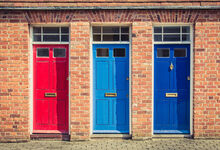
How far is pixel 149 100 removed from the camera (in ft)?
20.1

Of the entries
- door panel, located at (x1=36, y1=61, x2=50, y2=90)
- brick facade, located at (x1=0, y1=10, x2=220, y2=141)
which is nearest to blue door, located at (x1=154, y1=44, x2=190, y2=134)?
brick facade, located at (x1=0, y1=10, x2=220, y2=141)

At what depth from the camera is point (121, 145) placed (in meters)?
5.73

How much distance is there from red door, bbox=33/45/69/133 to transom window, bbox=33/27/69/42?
0.27m

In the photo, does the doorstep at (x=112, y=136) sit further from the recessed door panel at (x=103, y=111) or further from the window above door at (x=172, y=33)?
the window above door at (x=172, y=33)

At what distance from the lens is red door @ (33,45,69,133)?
6.37 m

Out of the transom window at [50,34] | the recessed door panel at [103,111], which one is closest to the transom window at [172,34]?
the recessed door panel at [103,111]

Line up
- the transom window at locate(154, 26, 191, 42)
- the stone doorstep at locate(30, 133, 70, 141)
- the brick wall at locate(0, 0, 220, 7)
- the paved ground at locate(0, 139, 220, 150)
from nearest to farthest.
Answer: the paved ground at locate(0, 139, 220, 150)
the brick wall at locate(0, 0, 220, 7)
the stone doorstep at locate(30, 133, 70, 141)
the transom window at locate(154, 26, 191, 42)

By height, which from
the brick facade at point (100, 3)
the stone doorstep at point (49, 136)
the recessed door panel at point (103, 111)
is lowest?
the stone doorstep at point (49, 136)

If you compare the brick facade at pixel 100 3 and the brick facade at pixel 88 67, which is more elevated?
the brick facade at pixel 100 3

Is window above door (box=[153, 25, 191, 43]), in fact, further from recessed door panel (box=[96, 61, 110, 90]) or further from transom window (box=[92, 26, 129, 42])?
recessed door panel (box=[96, 61, 110, 90])

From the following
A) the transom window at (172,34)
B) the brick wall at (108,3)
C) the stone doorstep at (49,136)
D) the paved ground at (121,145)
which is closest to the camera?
the paved ground at (121,145)

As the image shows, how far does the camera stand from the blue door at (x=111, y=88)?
20.8 feet

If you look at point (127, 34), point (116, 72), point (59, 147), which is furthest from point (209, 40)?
point (59, 147)

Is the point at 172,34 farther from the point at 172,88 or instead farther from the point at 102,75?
the point at 102,75
